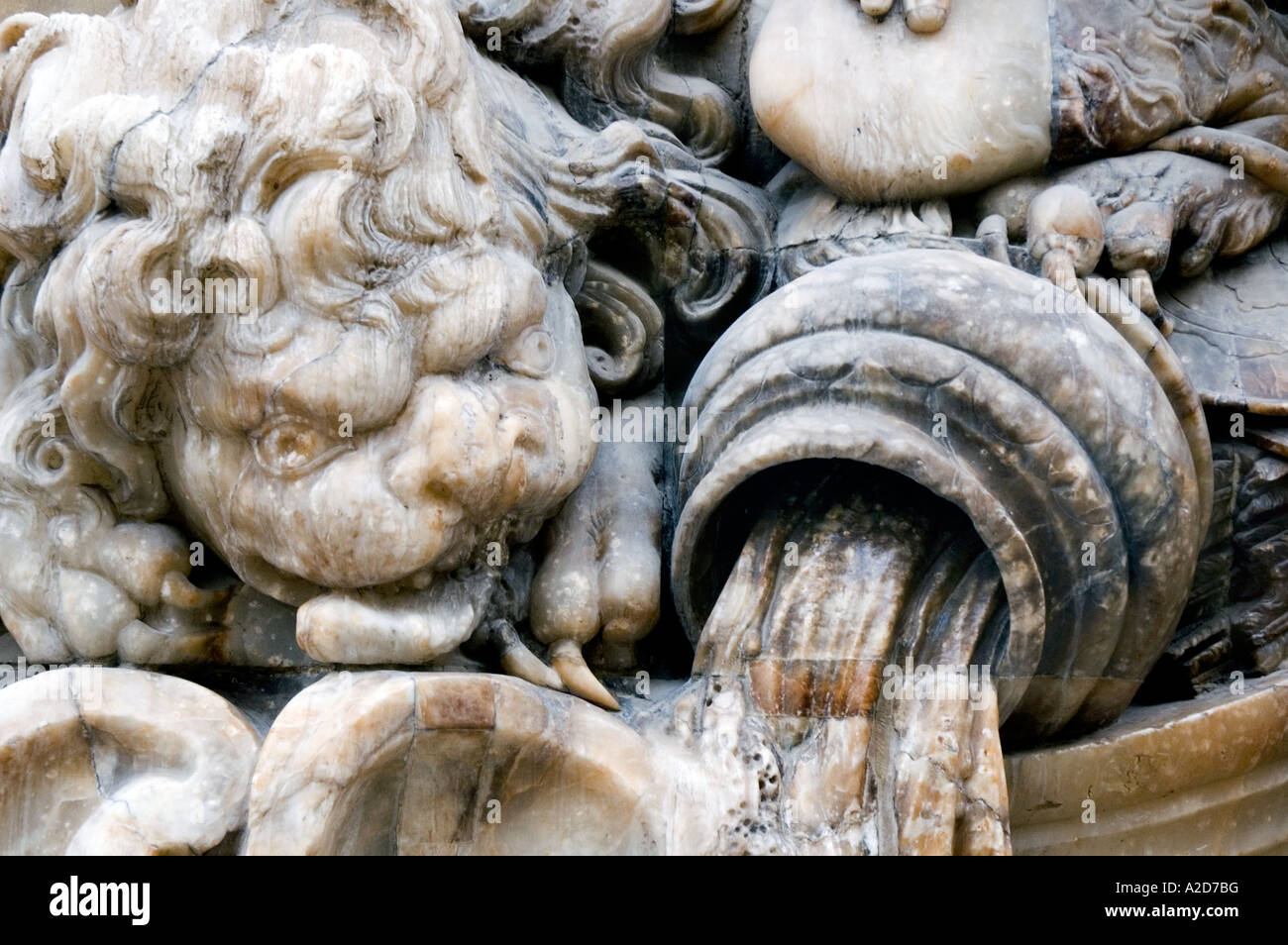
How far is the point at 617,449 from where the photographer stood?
94.6 inches

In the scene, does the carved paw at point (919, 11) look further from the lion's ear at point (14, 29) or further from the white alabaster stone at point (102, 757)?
the white alabaster stone at point (102, 757)

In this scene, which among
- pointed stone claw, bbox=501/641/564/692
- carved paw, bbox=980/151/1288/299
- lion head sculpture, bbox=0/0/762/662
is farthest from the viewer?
carved paw, bbox=980/151/1288/299

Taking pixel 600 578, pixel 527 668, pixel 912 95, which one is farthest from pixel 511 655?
pixel 912 95

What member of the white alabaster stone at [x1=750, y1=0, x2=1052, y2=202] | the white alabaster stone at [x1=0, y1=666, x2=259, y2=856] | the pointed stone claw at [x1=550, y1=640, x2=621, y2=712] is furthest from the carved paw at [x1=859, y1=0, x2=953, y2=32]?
the white alabaster stone at [x1=0, y1=666, x2=259, y2=856]

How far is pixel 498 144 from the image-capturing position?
7.55 feet

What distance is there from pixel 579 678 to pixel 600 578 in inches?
5.4

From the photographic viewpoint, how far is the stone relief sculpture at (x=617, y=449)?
79.8 inches

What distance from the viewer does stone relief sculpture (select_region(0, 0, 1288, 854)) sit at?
6.65 ft

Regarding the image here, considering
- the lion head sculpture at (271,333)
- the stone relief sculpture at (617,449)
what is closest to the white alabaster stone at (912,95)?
the stone relief sculpture at (617,449)

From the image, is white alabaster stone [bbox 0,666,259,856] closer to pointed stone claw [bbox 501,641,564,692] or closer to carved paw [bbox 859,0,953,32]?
pointed stone claw [bbox 501,641,564,692]

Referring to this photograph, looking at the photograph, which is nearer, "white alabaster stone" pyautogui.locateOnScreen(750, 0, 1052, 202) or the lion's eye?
the lion's eye

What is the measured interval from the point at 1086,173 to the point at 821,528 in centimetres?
66

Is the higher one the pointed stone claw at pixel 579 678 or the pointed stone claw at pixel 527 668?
the pointed stone claw at pixel 527 668

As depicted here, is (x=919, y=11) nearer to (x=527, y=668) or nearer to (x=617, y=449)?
(x=617, y=449)
